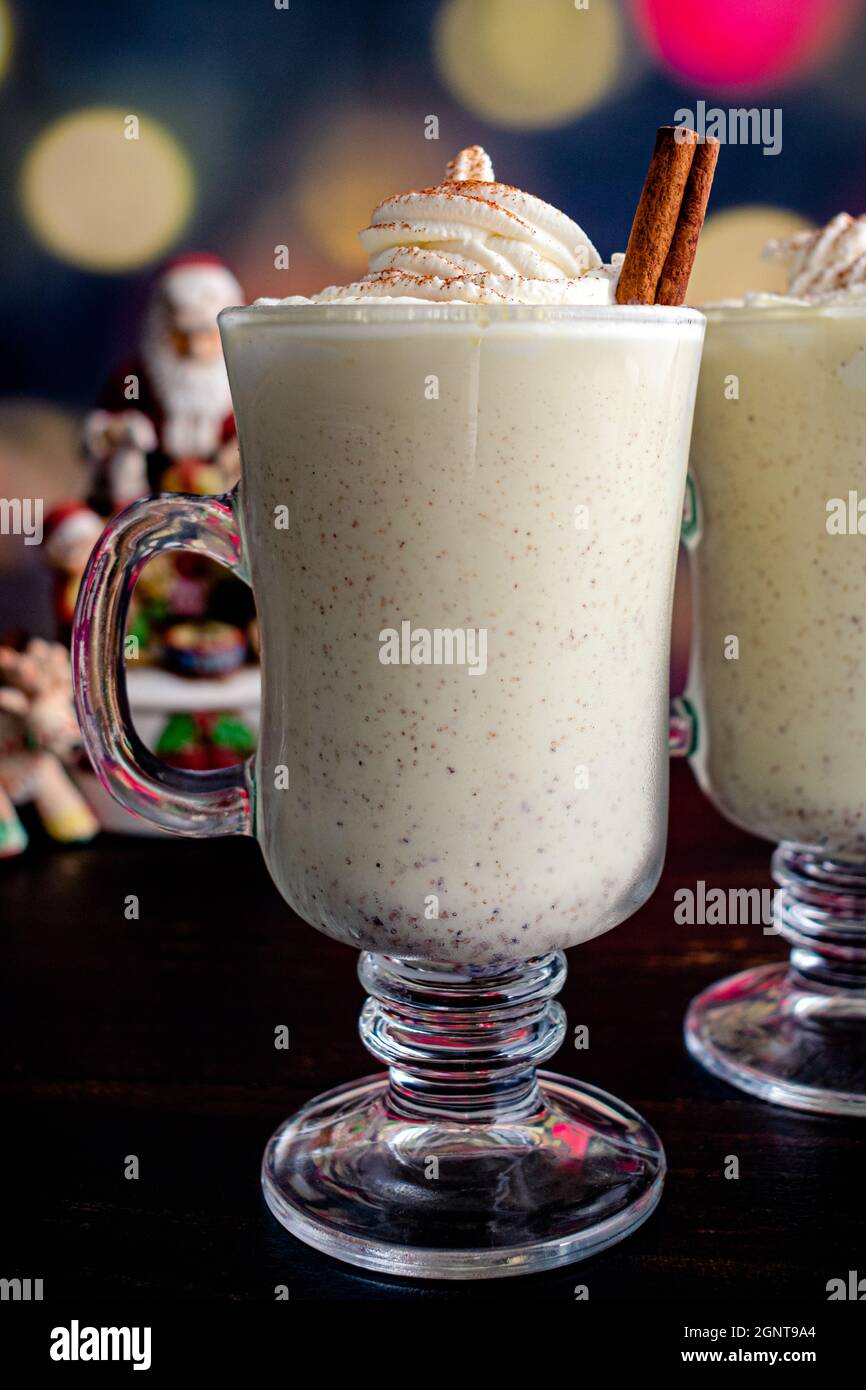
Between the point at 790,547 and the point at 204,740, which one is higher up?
the point at 790,547

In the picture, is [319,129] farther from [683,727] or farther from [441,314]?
[441,314]

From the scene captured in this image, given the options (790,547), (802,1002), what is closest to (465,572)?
(790,547)

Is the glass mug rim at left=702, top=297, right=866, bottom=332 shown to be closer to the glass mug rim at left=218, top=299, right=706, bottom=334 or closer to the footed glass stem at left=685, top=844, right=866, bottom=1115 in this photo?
the glass mug rim at left=218, top=299, right=706, bottom=334

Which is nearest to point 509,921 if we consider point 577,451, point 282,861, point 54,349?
point 282,861

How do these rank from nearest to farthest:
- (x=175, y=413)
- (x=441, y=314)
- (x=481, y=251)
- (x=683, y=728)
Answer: (x=441, y=314) < (x=481, y=251) < (x=683, y=728) < (x=175, y=413)

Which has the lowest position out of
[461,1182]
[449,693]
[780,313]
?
[461,1182]
